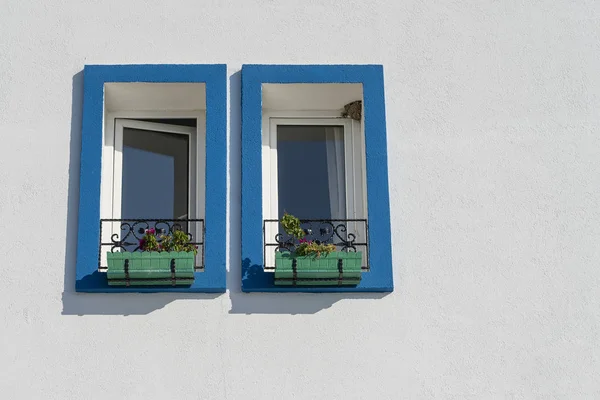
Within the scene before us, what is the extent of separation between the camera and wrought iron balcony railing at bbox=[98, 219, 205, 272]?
8258 millimetres

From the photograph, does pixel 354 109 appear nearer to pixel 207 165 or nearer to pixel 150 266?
pixel 207 165

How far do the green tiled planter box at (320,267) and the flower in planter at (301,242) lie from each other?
37 millimetres

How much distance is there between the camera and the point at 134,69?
8562mm

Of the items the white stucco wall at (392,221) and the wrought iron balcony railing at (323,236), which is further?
the wrought iron balcony railing at (323,236)

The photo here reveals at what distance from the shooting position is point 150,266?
7.89m

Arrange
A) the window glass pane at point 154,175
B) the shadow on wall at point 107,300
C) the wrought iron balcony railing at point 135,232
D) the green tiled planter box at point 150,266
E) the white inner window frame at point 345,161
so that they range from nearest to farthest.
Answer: the green tiled planter box at point 150,266 < the shadow on wall at point 107,300 < the wrought iron balcony railing at point 135,232 < the white inner window frame at point 345,161 < the window glass pane at point 154,175

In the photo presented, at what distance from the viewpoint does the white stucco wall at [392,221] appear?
25.9 feet

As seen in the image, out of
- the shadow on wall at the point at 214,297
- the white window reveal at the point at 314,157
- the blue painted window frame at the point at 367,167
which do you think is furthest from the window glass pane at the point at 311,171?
the shadow on wall at the point at 214,297

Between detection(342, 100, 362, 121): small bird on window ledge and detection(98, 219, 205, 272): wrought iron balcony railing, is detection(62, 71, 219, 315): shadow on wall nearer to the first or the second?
detection(98, 219, 205, 272): wrought iron balcony railing

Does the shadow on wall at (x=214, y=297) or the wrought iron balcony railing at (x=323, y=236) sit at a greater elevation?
the wrought iron balcony railing at (x=323, y=236)

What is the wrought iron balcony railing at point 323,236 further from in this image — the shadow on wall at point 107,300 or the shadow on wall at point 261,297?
the shadow on wall at point 107,300

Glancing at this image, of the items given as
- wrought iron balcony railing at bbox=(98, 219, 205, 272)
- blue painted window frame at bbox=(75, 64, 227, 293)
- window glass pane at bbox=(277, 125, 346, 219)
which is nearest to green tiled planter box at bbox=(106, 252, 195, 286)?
blue painted window frame at bbox=(75, 64, 227, 293)

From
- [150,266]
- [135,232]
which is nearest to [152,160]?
[135,232]

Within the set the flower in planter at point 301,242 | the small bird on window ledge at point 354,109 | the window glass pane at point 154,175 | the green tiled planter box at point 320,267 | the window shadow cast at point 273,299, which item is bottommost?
the window shadow cast at point 273,299
